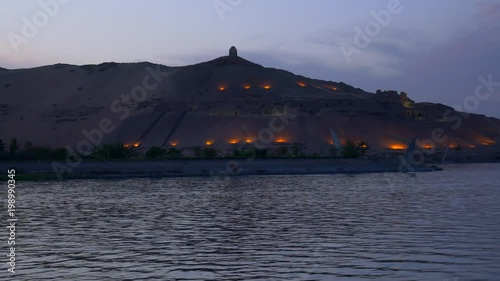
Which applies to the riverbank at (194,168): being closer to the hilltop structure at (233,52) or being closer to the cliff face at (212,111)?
the cliff face at (212,111)

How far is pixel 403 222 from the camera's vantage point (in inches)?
1057

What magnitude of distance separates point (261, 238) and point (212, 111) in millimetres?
121317

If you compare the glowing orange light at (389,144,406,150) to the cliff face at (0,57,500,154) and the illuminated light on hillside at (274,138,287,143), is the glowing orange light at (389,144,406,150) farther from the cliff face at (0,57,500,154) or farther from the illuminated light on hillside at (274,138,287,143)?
the illuminated light on hillside at (274,138,287,143)

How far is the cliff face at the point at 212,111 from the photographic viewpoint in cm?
13150

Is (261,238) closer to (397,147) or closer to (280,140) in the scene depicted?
(280,140)

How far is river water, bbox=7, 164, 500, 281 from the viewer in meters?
17.5

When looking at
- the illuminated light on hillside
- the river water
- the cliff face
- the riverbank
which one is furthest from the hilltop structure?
the river water

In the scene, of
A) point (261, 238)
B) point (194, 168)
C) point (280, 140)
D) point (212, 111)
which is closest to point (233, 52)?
point (212, 111)

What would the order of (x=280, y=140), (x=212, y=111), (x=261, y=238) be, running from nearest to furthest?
(x=261, y=238) < (x=280, y=140) < (x=212, y=111)

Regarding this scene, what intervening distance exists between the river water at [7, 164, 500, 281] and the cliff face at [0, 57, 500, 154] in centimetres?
8194

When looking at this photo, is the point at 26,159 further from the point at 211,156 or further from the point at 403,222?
the point at 403,222

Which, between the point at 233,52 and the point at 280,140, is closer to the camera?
the point at 280,140

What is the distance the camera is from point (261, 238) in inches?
909

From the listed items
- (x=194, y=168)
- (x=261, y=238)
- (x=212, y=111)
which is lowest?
(x=261, y=238)
